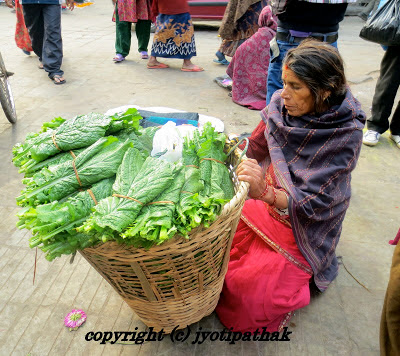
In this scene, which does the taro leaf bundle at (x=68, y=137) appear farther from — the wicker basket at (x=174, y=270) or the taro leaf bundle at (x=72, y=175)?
the wicker basket at (x=174, y=270)

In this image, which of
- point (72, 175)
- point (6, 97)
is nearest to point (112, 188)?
point (72, 175)

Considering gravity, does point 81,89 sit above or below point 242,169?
below

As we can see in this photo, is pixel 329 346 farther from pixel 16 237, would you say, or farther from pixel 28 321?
pixel 16 237

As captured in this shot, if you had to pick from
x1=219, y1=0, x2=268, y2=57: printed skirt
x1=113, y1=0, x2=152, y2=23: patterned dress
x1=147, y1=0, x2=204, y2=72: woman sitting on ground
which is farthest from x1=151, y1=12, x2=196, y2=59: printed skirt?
x1=219, y1=0, x2=268, y2=57: printed skirt

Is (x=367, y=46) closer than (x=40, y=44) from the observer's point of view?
No

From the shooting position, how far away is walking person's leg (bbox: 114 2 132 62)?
211 inches

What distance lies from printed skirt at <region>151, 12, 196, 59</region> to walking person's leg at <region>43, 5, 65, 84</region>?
1.45m

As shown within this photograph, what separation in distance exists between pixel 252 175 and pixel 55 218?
0.75 meters

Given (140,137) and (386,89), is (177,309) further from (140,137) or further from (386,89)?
(386,89)

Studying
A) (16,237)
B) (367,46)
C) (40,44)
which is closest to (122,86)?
(40,44)

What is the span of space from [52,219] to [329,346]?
1.44 m

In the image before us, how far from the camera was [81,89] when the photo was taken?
15.3 feet

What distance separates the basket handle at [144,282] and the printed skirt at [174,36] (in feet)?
15.1

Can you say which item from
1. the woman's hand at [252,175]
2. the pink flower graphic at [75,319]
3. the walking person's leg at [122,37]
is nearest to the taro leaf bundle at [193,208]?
the woman's hand at [252,175]
